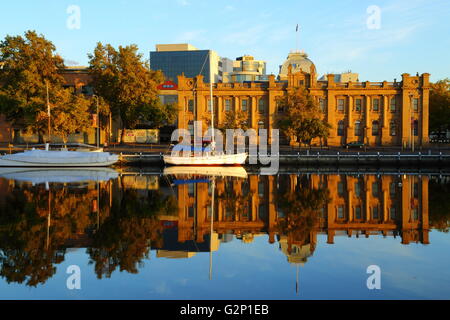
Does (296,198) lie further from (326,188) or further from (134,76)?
(134,76)

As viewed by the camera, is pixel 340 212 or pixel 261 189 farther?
pixel 261 189

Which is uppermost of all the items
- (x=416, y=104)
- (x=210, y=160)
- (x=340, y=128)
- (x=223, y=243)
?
(x=416, y=104)

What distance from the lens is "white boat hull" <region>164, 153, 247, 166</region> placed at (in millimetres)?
58906

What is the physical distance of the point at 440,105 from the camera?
88.7m

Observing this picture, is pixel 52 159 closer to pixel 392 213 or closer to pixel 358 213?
pixel 358 213

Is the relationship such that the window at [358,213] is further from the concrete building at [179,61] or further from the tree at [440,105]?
the concrete building at [179,61]

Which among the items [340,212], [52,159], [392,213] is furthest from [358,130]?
[340,212]

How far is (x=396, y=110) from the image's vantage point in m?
86.1

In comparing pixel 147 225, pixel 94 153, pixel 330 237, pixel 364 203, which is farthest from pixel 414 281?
pixel 94 153

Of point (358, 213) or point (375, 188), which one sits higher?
point (375, 188)

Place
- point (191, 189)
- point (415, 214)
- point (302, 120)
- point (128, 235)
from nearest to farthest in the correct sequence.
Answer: point (128, 235) < point (415, 214) < point (191, 189) < point (302, 120)

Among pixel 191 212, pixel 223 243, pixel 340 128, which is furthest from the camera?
pixel 340 128

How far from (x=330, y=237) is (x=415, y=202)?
12.3m

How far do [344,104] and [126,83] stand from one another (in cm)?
3920
